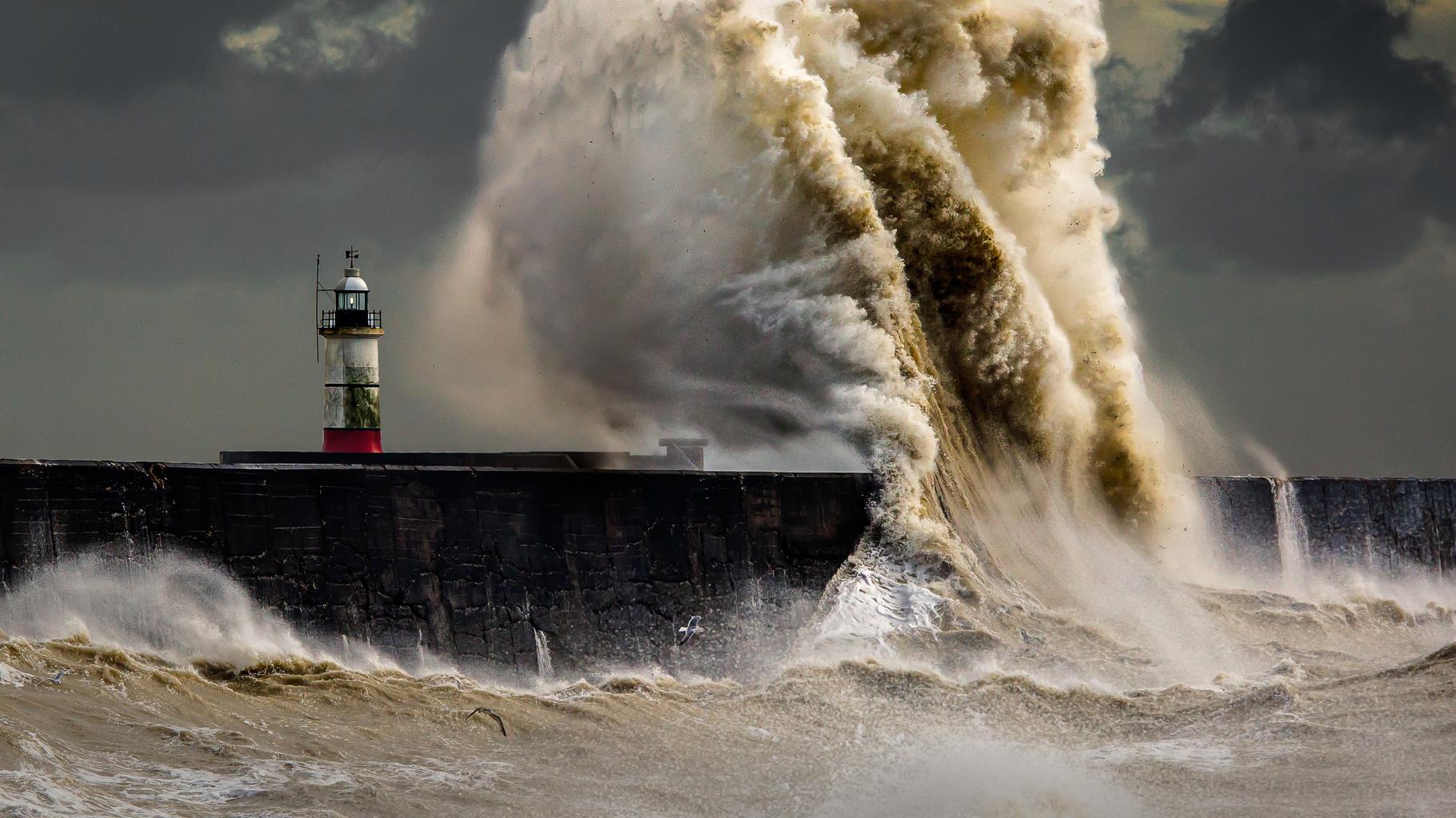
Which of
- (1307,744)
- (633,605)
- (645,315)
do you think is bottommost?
(1307,744)

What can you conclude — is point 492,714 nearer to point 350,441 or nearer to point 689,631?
point 689,631

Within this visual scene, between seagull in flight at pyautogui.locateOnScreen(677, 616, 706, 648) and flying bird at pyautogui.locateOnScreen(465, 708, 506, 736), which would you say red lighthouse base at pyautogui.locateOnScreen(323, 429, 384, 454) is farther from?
flying bird at pyautogui.locateOnScreen(465, 708, 506, 736)

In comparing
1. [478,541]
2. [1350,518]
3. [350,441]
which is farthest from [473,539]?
[350,441]

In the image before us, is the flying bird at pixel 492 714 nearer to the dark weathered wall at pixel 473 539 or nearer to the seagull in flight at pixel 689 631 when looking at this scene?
the dark weathered wall at pixel 473 539

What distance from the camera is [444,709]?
27.2ft

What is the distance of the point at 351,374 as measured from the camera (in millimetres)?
20578

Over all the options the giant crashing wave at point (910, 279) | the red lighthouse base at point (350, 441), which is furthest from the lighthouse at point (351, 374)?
the giant crashing wave at point (910, 279)

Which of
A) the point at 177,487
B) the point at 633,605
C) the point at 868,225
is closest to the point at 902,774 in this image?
the point at 633,605

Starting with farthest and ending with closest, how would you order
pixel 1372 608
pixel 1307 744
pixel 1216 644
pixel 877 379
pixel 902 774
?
pixel 1372 608 → pixel 877 379 → pixel 1216 644 → pixel 1307 744 → pixel 902 774

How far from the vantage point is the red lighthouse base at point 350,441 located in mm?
20312

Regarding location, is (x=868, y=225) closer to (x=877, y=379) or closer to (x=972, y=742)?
(x=877, y=379)

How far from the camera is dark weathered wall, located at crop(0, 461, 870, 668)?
7.78 metres

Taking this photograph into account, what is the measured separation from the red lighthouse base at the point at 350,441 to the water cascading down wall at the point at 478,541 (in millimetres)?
10449

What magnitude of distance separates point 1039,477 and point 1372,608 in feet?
12.7
